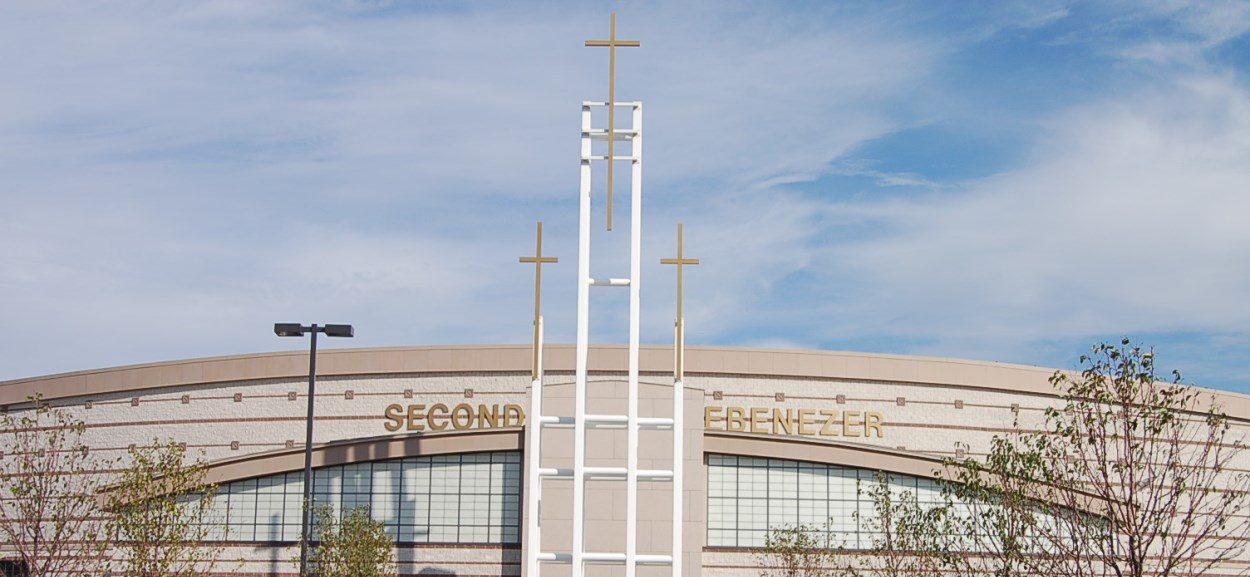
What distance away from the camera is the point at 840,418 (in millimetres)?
50906

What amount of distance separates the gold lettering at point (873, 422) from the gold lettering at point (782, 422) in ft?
8.41

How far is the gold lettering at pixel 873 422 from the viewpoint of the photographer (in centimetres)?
5100

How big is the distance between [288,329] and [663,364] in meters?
13.6

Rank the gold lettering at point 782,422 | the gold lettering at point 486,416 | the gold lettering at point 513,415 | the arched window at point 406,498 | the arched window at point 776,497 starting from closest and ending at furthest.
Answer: the arched window at point 776,497 → the arched window at point 406,498 → the gold lettering at point 513,415 → the gold lettering at point 486,416 → the gold lettering at point 782,422

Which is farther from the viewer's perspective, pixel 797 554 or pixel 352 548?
pixel 797 554

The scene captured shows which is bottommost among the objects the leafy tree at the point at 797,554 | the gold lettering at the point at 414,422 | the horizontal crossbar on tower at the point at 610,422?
the leafy tree at the point at 797,554

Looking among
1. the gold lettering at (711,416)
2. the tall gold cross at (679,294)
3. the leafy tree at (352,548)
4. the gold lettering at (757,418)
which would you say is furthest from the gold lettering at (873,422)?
the tall gold cross at (679,294)

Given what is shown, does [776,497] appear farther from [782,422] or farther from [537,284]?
[537,284]

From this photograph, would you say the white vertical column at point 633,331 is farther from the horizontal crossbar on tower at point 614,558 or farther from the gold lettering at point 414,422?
the gold lettering at point 414,422

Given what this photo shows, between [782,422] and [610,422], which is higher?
[782,422]

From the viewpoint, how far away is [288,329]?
140 ft

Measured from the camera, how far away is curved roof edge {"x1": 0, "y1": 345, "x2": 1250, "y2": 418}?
167ft

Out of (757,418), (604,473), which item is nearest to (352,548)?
(757,418)

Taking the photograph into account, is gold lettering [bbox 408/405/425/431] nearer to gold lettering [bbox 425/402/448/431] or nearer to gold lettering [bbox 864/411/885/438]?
gold lettering [bbox 425/402/448/431]
